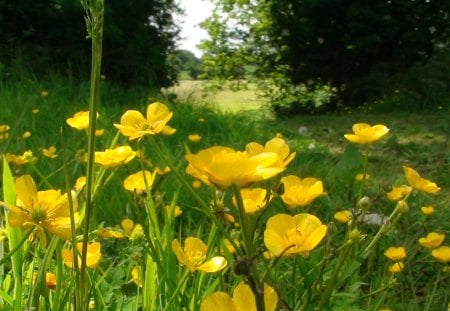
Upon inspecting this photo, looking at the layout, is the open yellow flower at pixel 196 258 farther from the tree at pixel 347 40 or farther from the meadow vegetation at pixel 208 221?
the tree at pixel 347 40

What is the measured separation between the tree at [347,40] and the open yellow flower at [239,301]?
676 cm

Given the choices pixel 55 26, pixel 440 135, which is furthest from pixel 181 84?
pixel 440 135

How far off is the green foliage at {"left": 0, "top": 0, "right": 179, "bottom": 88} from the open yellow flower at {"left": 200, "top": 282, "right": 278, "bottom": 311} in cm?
494

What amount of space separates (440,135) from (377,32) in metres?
3.01

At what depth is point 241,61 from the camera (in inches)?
334

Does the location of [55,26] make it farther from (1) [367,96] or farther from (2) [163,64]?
(1) [367,96]

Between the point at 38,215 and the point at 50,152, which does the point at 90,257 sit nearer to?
the point at 38,215

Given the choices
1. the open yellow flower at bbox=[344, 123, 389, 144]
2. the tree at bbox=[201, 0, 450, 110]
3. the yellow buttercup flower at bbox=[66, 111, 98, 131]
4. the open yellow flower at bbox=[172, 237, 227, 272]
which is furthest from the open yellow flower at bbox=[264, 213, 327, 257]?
the tree at bbox=[201, 0, 450, 110]

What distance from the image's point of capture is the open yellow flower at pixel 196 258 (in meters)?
0.69

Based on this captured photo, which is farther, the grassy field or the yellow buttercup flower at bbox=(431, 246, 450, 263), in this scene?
the yellow buttercup flower at bbox=(431, 246, 450, 263)

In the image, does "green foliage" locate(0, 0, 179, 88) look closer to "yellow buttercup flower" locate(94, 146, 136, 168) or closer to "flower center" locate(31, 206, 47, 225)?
"yellow buttercup flower" locate(94, 146, 136, 168)

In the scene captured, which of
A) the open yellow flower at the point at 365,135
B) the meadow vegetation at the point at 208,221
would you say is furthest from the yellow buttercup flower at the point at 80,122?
the open yellow flower at the point at 365,135

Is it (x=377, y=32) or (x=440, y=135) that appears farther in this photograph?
(x=377, y=32)

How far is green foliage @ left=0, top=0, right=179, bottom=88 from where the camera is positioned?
18.3ft
